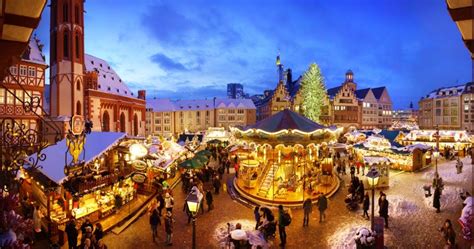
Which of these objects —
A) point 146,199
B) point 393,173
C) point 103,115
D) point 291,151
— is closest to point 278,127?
point 291,151

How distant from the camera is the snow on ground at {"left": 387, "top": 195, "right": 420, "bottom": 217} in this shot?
13698mm

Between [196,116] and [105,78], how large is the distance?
85.8 feet

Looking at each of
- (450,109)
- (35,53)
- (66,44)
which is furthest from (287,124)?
(450,109)

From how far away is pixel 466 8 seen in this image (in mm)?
3506

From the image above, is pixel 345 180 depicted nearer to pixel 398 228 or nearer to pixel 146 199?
pixel 398 228

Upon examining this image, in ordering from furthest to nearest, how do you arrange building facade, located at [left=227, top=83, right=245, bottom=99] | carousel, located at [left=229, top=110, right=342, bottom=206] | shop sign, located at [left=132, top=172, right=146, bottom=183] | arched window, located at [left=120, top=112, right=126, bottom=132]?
building facade, located at [left=227, top=83, right=245, bottom=99], arched window, located at [left=120, top=112, right=126, bottom=132], carousel, located at [left=229, top=110, right=342, bottom=206], shop sign, located at [left=132, top=172, right=146, bottom=183]

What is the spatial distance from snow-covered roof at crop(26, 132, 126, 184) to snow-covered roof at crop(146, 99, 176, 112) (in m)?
49.6

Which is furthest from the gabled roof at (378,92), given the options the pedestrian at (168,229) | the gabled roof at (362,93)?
the pedestrian at (168,229)

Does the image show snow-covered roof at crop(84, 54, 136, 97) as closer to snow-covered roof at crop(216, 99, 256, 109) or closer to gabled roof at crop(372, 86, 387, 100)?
snow-covered roof at crop(216, 99, 256, 109)

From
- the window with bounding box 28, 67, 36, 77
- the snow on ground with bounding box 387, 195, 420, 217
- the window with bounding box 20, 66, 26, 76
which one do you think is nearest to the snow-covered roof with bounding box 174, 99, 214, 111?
the window with bounding box 28, 67, 36, 77

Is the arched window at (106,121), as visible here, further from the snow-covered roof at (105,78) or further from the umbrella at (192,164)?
the umbrella at (192,164)

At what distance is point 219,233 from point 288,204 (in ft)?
16.3

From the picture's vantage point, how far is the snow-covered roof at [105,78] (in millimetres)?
43312

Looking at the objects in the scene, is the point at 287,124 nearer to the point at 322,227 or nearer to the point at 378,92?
the point at 322,227
